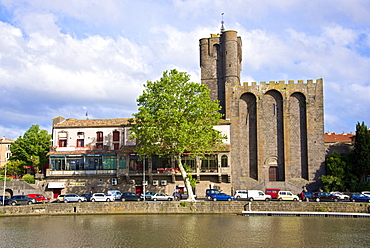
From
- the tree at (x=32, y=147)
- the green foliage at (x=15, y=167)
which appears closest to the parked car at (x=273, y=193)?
the tree at (x=32, y=147)

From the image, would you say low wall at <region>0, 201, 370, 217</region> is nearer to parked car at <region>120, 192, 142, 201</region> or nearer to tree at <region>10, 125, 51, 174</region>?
parked car at <region>120, 192, 142, 201</region>

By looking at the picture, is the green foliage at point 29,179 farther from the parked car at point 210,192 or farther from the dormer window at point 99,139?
the parked car at point 210,192

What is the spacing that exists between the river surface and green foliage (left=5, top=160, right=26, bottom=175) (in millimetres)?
24489

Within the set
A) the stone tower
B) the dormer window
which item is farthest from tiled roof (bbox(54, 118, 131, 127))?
the stone tower

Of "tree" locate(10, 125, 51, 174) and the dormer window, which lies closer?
the dormer window

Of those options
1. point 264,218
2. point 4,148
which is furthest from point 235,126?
point 4,148

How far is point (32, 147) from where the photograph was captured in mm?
72125

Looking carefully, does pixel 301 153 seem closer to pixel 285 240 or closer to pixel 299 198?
pixel 299 198

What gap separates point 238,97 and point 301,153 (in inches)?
514

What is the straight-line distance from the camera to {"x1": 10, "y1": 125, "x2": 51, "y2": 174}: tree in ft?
237

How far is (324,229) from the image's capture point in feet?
124

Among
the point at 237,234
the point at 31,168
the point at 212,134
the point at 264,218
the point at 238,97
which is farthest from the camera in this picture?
the point at 31,168

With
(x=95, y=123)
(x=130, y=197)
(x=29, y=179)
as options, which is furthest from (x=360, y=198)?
(x=29, y=179)

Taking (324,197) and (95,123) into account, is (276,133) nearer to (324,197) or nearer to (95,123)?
(324,197)
